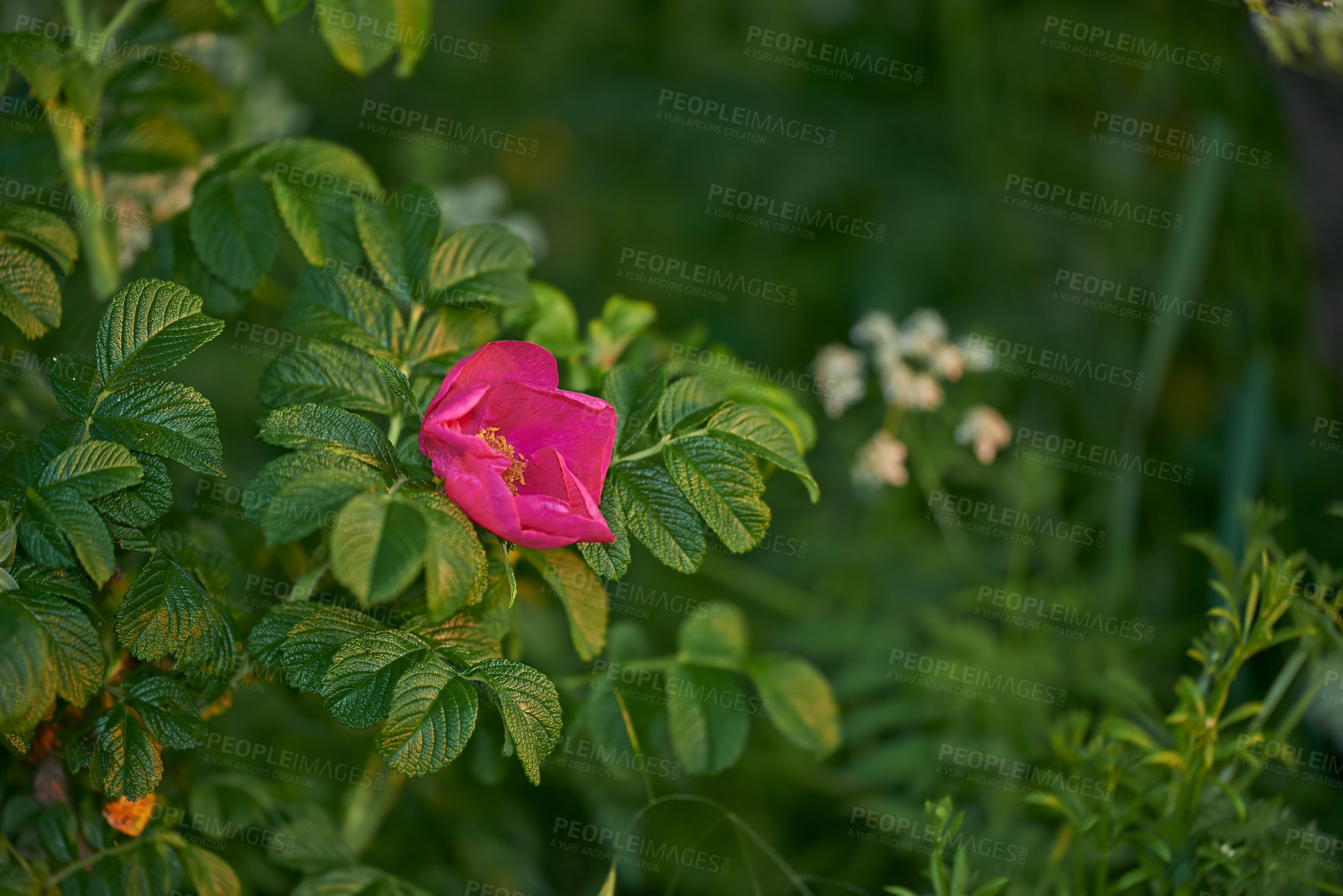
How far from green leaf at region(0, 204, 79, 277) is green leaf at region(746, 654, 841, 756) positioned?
877 millimetres

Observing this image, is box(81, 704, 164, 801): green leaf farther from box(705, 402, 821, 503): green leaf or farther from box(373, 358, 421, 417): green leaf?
box(705, 402, 821, 503): green leaf

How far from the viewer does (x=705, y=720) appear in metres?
1.06

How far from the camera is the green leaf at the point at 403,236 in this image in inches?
37.6

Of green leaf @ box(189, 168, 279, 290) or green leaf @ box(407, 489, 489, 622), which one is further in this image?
green leaf @ box(189, 168, 279, 290)

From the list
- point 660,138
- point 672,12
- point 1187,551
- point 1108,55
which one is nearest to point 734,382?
point 1187,551

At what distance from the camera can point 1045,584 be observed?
1873 mm

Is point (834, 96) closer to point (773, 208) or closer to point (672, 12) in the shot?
point (773, 208)

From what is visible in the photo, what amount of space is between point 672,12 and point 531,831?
2787 millimetres

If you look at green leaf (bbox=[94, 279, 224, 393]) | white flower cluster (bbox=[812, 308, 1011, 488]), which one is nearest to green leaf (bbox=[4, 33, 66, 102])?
green leaf (bbox=[94, 279, 224, 393])

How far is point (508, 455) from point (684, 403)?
0.61ft

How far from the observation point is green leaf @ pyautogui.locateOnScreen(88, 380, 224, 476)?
0.78 meters

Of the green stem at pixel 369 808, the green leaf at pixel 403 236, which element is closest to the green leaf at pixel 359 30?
the green leaf at pixel 403 236

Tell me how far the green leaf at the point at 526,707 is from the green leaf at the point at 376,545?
6.4 inches

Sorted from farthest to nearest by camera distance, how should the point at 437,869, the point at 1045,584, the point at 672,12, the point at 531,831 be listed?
the point at 672,12 → the point at 1045,584 → the point at 531,831 → the point at 437,869
